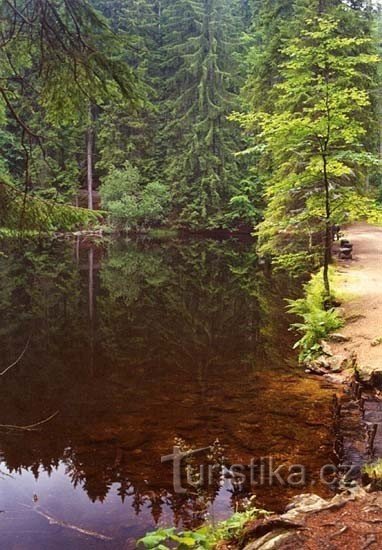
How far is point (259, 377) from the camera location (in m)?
9.29

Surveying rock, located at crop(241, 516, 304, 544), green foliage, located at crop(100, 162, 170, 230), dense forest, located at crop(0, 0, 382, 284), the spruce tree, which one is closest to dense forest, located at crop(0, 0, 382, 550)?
rock, located at crop(241, 516, 304, 544)

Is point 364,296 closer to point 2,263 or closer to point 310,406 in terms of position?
point 310,406

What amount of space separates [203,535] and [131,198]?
29892mm

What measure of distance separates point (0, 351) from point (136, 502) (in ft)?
21.7

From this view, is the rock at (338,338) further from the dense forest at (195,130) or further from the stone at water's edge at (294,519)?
the dense forest at (195,130)

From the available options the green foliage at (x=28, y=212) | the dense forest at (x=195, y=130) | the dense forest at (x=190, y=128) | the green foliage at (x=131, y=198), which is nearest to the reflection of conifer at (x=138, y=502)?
the green foliage at (x=28, y=212)

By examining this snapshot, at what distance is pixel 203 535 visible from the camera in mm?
4359

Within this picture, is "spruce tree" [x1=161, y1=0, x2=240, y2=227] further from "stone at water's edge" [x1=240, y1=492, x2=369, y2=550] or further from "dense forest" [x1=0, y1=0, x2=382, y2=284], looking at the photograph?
"stone at water's edge" [x1=240, y1=492, x2=369, y2=550]

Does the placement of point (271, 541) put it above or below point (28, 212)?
below

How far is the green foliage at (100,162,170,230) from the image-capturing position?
32969mm

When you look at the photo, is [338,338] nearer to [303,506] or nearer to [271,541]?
[303,506]

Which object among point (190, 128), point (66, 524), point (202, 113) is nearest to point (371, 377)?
point (66, 524)

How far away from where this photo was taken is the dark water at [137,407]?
5.55 meters

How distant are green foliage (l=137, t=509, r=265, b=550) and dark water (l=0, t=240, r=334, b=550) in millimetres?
522
